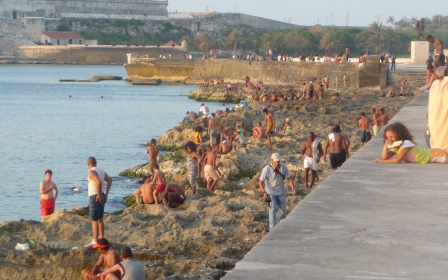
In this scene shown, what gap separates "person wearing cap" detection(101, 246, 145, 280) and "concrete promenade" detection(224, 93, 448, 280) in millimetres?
1553

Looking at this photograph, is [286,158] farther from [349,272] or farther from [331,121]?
[349,272]

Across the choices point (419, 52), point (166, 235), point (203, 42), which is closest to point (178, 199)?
point (166, 235)

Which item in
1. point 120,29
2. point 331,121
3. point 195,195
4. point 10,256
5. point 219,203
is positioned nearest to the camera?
point 10,256

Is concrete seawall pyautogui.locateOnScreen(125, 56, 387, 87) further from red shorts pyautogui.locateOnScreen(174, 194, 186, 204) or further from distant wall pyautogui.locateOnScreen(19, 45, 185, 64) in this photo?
distant wall pyautogui.locateOnScreen(19, 45, 185, 64)

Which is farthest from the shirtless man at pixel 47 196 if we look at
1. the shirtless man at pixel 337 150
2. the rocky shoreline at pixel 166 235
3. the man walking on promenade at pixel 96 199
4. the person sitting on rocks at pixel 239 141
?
the person sitting on rocks at pixel 239 141

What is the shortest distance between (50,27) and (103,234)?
363 feet

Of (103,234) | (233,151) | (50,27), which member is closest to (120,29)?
(50,27)

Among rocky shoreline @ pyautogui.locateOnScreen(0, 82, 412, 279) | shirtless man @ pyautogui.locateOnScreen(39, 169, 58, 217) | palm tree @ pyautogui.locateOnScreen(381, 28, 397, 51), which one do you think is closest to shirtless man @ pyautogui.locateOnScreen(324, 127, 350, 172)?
rocky shoreline @ pyautogui.locateOnScreen(0, 82, 412, 279)

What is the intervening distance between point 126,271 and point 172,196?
5393 mm

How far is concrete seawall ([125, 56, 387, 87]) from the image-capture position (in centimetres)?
3978

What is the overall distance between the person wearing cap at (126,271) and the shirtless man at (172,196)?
5138mm

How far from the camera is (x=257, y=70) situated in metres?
50.0

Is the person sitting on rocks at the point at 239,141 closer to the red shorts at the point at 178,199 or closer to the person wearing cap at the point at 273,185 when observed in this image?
the red shorts at the point at 178,199

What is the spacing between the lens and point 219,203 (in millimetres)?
11703
